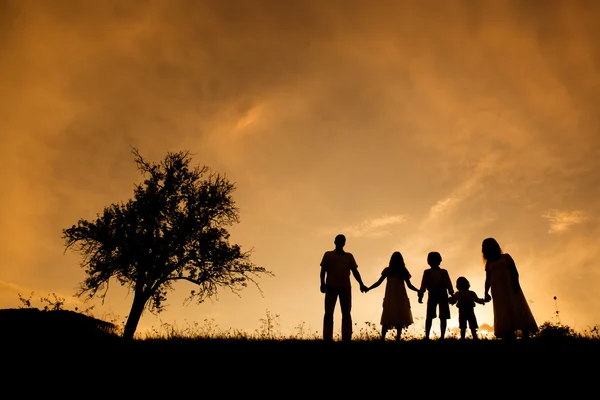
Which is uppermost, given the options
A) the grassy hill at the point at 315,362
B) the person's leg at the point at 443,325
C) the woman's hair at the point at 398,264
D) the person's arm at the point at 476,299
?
the woman's hair at the point at 398,264

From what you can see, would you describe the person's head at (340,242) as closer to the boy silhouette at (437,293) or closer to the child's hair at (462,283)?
the boy silhouette at (437,293)

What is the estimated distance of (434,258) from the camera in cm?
1175

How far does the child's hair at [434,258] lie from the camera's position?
38.5 feet

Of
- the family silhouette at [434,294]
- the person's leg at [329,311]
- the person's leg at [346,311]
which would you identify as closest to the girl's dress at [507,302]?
the family silhouette at [434,294]

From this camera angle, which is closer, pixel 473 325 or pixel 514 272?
pixel 514 272

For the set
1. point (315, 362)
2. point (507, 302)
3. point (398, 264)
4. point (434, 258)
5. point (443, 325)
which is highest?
point (434, 258)

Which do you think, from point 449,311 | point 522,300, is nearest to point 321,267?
point 449,311

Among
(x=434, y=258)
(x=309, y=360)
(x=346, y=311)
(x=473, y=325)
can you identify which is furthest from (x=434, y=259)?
(x=309, y=360)

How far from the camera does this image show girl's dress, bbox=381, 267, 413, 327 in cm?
1119

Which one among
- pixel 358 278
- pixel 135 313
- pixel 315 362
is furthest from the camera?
pixel 135 313

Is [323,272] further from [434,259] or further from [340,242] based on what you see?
[434,259]

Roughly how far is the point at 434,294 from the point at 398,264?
1314 millimetres

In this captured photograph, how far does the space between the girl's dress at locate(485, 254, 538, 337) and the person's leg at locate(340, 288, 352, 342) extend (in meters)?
3.63

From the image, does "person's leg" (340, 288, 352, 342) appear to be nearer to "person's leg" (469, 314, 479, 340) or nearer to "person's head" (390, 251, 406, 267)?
"person's head" (390, 251, 406, 267)
